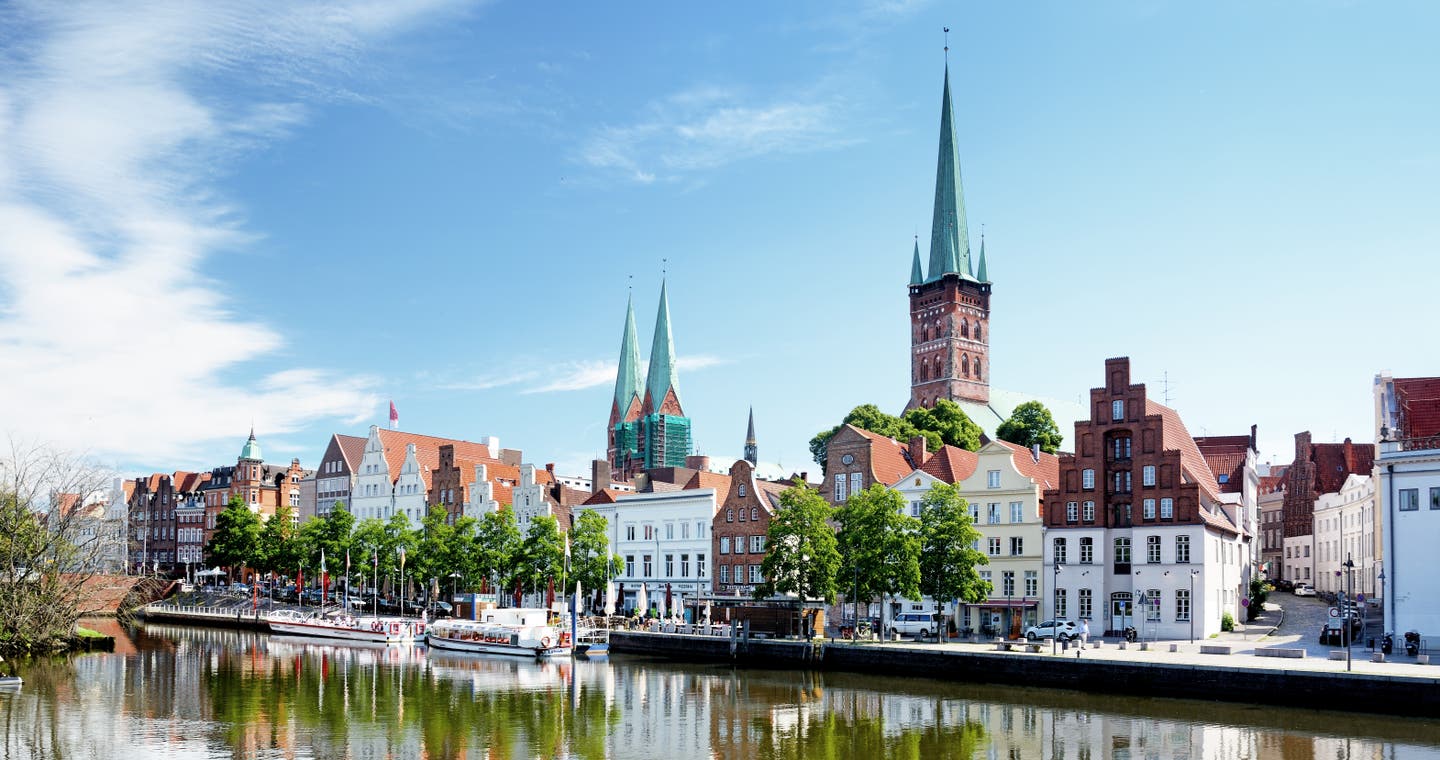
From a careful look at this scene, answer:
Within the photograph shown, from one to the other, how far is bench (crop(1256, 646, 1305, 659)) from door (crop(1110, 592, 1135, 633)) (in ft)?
41.4

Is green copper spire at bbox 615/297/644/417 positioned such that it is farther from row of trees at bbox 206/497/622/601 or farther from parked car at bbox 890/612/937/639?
parked car at bbox 890/612/937/639

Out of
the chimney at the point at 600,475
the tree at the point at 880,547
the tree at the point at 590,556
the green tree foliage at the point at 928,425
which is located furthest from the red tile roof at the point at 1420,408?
the chimney at the point at 600,475

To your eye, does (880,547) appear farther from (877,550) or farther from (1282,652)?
(1282,652)

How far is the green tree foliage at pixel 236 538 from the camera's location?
11362 cm

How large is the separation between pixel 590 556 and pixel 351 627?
15.9m

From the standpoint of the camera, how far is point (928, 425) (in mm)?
105062

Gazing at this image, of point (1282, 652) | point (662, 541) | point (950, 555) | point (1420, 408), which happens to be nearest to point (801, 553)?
point (950, 555)

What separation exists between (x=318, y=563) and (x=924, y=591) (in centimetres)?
5724

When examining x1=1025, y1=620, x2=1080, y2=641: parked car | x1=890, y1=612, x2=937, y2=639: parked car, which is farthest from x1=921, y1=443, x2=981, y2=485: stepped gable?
x1=1025, y1=620, x2=1080, y2=641: parked car

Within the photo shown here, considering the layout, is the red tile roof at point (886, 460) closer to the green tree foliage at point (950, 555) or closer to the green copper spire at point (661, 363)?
the green tree foliage at point (950, 555)

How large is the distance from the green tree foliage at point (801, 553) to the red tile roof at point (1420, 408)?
27880 mm

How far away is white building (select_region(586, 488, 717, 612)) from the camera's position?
86.6 m

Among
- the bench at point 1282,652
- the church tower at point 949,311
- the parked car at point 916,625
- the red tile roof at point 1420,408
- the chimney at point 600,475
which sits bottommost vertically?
the parked car at point 916,625

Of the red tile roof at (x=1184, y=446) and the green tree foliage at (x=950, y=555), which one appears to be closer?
the green tree foliage at (x=950, y=555)
